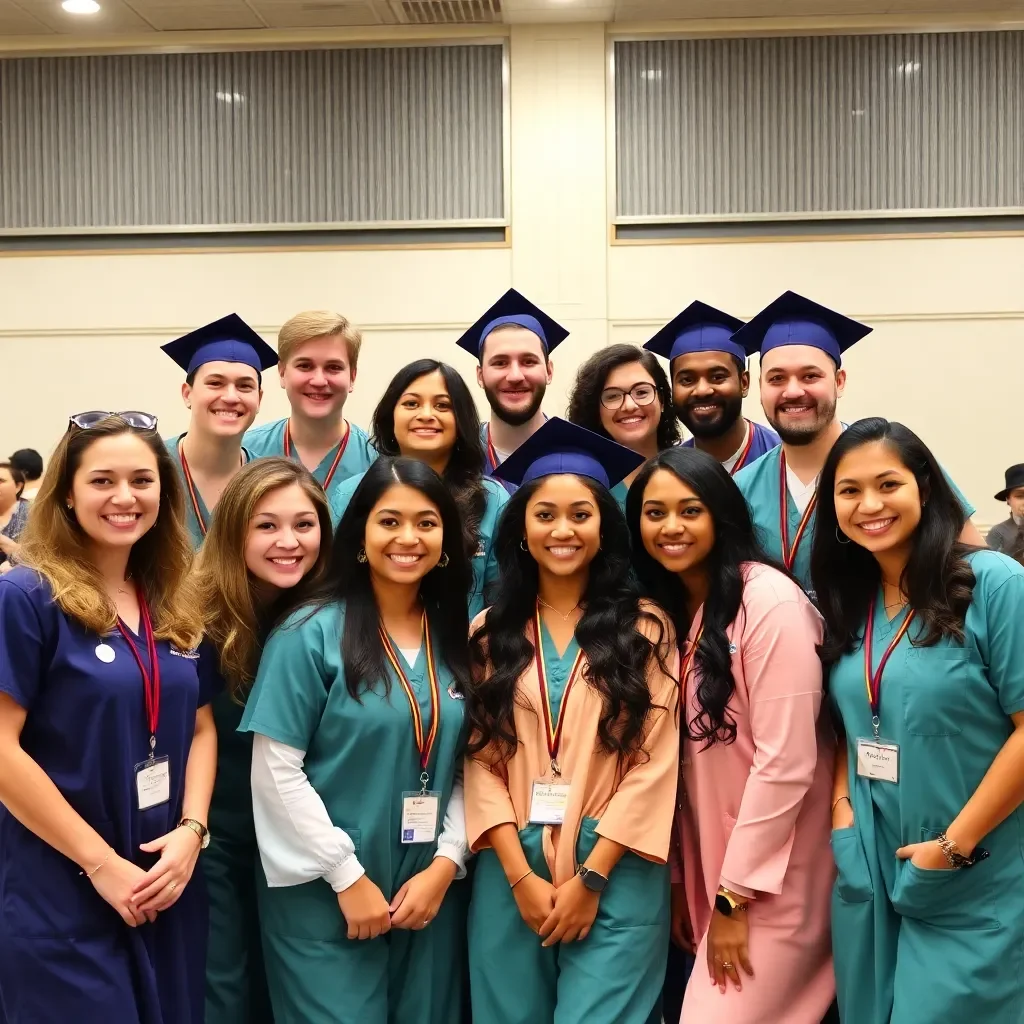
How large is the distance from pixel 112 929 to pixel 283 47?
21.6 feet

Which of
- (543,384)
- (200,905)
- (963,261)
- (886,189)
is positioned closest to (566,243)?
(886,189)

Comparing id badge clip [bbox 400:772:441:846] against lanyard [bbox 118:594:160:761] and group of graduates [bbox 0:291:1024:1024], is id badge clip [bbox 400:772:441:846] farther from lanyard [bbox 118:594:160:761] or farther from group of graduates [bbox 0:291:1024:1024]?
lanyard [bbox 118:594:160:761]

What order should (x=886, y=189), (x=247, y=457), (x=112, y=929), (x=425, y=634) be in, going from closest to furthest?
(x=112, y=929) → (x=425, y=634) → (x=247, y=457) → (x=886, y=189)

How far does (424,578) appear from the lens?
267cm

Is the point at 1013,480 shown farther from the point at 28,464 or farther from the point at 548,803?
the point at 28,464

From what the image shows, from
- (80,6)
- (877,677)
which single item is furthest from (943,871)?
(80,6)

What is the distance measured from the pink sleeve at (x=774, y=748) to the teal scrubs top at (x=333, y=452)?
1.73 meters

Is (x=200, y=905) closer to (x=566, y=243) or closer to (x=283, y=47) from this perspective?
(x=566, y=243)

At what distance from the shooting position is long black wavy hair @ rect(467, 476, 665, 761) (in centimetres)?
241

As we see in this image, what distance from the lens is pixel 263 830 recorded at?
239cm

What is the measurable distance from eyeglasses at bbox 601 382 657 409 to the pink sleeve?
133cm

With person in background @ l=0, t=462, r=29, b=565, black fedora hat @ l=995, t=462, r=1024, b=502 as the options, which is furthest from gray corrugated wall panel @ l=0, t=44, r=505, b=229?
black fedora hat @ l=995, t=462, r=1024, b=502

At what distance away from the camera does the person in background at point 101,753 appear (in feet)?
6.84

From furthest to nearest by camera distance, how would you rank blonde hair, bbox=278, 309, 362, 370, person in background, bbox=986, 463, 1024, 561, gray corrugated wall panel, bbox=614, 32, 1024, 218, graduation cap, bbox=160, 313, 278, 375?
gray corrugated wall panel, bbox=614, 32, 1024, 218 < person in background, bbox=986, 463, 1024, 561 < blonde hair, bbox=278, 309, 362, 370 < graduation cap, bbox=160, 313, 278, 375
